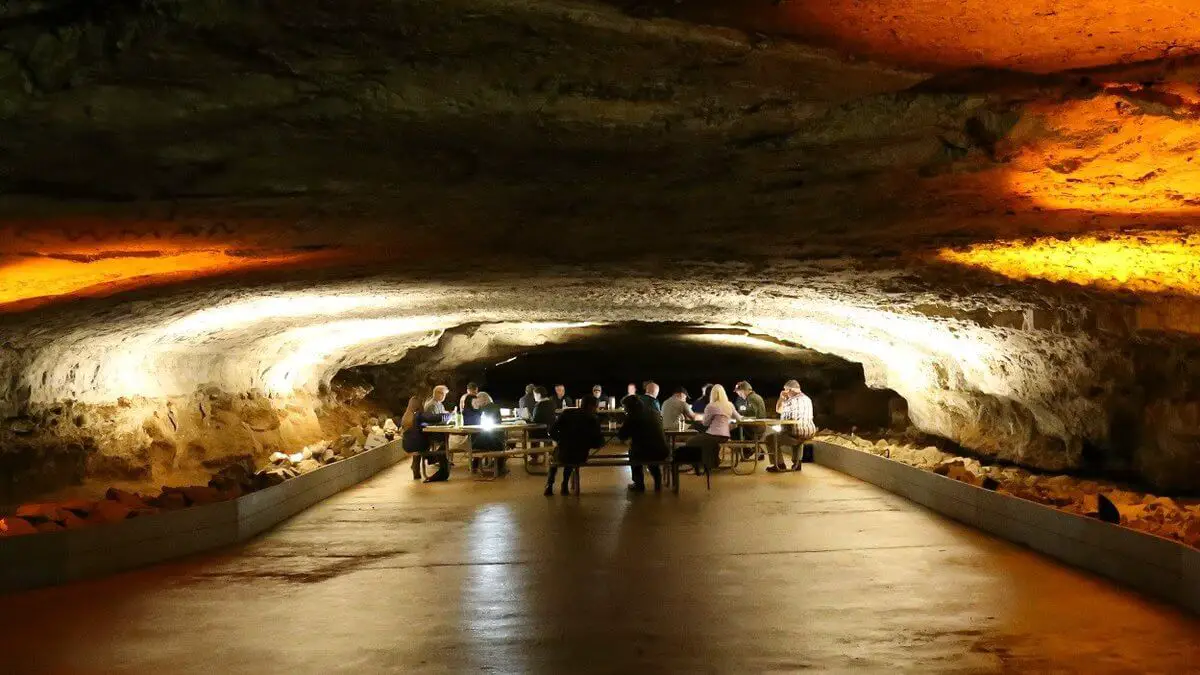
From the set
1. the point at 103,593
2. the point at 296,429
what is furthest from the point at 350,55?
the point at 296,429

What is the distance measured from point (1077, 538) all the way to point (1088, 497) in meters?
3.56

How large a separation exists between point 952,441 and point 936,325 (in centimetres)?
568

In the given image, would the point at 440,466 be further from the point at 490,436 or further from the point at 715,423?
the point at 715,423

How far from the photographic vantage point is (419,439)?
43.9 feet

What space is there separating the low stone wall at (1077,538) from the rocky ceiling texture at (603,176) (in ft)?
6.79

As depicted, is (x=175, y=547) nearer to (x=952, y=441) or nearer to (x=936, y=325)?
(x=936, y=325)

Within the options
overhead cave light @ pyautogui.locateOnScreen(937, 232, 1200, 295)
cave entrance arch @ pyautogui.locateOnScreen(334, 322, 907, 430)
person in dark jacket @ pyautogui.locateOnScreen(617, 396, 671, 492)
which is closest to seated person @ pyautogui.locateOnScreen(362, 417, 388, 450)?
cave entrance arch @ pyautogui.locateOnScreen(334, 322, 907, 430)

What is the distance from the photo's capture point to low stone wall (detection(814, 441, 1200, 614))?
562 centimetres

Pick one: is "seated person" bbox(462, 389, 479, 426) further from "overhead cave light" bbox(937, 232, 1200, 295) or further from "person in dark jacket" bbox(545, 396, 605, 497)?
"overhead cave light" bbox(937, 232, 1200, 295)

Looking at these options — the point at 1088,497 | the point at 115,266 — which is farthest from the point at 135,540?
the point at 1088,497

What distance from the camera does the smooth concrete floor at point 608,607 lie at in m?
4.75

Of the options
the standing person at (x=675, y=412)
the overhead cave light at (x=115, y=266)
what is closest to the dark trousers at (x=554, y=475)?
the standing person at (x=675, y=412)

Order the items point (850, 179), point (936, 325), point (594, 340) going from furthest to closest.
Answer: point (594, 340) < point (936, 325) < point (850, 179)

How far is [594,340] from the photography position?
2292 centimetres
